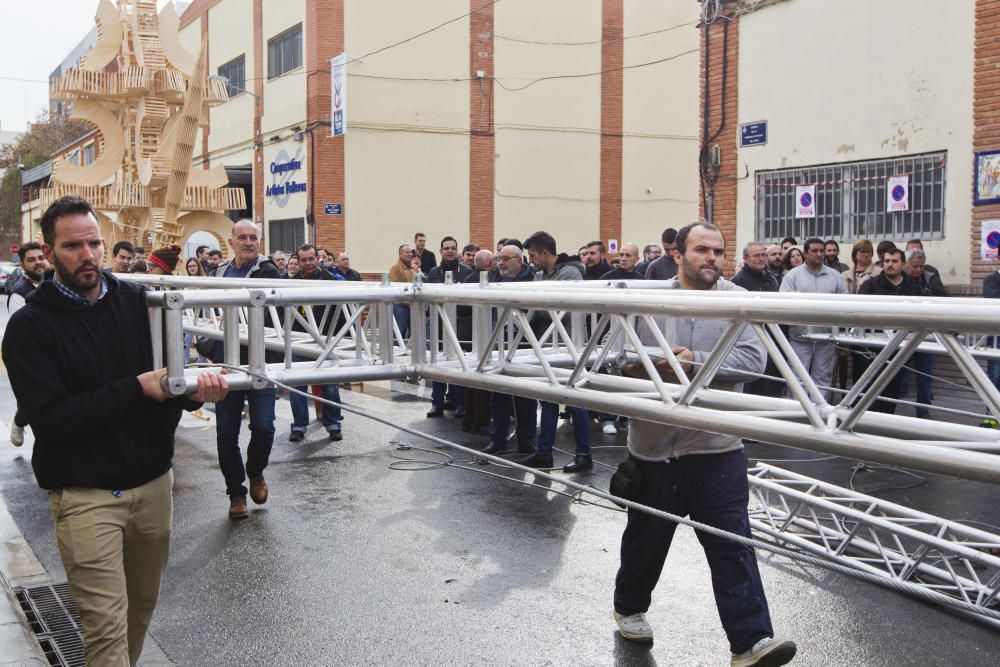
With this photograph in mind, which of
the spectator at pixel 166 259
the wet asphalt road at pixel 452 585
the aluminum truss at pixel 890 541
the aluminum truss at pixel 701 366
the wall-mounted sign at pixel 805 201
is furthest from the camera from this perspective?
the wall-mounted sign at pixel 805 201

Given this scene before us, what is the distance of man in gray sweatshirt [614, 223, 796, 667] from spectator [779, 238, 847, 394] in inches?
230

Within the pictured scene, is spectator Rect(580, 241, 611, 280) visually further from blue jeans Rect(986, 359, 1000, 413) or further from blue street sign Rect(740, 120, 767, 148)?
blue street sign Rect(740, 120, 767, 148)

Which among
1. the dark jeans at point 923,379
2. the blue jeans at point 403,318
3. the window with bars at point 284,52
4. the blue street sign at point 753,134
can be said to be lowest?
the dark jeans at point 923,379

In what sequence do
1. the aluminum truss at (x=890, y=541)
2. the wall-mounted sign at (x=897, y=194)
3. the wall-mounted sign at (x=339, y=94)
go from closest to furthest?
1. the aluminum truss at (x=890, y=541)
2. the wall-mounted sign at (x=897, y=194)
3. the wall-mounted sign at (x=339, y=94)

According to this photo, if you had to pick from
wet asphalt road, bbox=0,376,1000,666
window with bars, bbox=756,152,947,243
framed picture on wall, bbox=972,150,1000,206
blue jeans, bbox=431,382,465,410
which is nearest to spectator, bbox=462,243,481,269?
blue jeans, bbox=431,382,465,410

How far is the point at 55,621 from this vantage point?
5469 millimetres

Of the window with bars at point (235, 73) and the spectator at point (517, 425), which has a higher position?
the window with bars at point (235, 73)

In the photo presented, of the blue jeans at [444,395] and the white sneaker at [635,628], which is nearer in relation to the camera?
the white sneaker at [635,628]

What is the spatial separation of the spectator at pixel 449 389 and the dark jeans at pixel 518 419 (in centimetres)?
209

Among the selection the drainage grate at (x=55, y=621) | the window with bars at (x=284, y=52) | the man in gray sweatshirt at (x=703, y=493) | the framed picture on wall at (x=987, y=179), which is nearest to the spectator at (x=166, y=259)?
the drainage grate at (x=55, y=621)

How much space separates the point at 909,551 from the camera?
6.63 metres

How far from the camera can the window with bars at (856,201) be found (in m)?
13.3

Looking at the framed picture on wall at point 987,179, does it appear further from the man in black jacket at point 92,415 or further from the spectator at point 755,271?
the man in black jacket at point 92,415

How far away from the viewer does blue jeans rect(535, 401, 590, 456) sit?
29.1 feet
